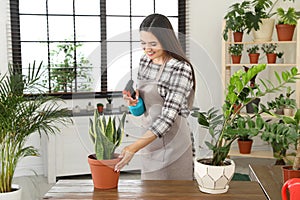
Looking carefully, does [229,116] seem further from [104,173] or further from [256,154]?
[256,154]

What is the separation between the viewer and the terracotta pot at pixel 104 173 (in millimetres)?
1570

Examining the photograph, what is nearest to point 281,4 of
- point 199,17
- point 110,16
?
point 199,17

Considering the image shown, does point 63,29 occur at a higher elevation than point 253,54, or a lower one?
higher

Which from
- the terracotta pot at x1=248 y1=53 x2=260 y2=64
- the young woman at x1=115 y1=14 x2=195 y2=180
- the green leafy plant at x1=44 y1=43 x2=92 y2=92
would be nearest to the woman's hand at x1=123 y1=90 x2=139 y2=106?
the young woman at x1=115 y1=14 x2=195 y2=180

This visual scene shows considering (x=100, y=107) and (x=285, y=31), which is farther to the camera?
(x=285, y=31)

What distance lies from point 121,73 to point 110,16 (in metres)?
3.18

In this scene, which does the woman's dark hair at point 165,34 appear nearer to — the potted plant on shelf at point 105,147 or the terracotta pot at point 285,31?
the potted plant on shelf at point 105,147

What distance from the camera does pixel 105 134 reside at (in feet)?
5.08

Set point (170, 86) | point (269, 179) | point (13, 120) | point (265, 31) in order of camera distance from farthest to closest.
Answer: point (265, 31), point (13, 120), point (269, 179), point (170, 86)

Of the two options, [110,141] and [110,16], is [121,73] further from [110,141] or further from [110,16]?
[110,16]

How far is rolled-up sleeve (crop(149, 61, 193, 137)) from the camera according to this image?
161cm

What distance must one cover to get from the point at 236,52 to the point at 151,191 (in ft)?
10.5

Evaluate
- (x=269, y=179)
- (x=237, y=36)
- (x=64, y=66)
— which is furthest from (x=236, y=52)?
(x=269, y=179)

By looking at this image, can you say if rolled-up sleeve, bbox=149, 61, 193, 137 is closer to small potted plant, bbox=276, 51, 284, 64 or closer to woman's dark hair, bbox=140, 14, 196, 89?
woman's dark hair, bbox=140, 14, 196, 89
